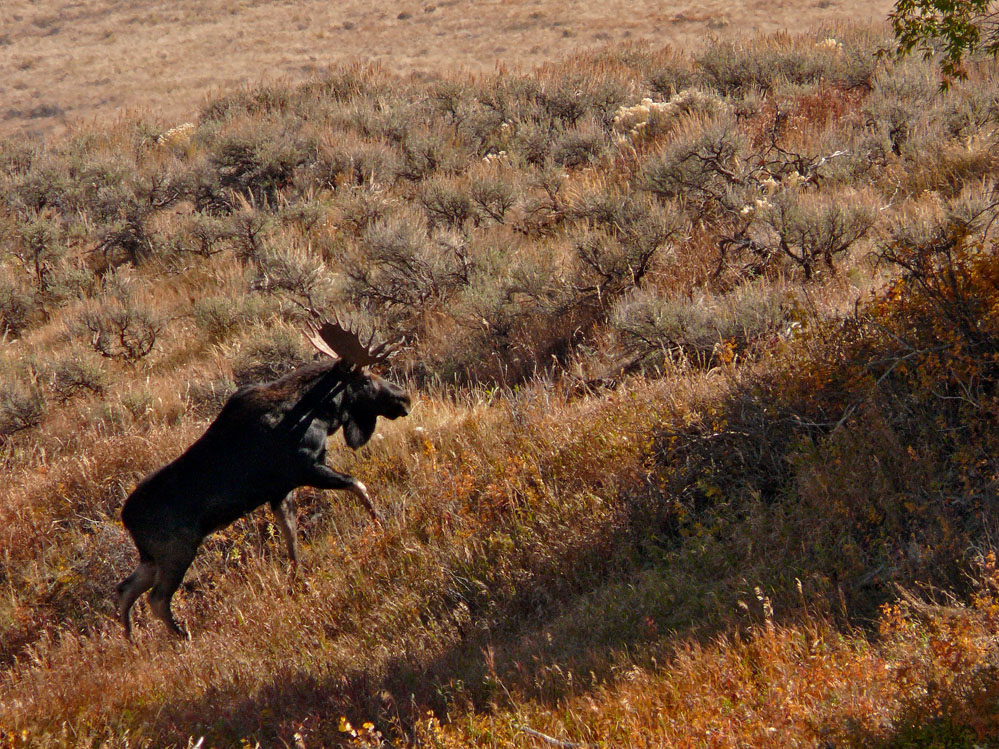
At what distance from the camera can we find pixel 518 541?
6.06m

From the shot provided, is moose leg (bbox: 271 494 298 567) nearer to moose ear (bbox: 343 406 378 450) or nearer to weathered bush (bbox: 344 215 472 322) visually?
moose ear (bbox: 343 406 378 450)

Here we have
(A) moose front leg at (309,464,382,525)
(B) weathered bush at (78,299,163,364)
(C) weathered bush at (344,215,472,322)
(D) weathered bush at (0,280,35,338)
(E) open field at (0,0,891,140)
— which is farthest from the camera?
(E) open field at (0,0,891,140)

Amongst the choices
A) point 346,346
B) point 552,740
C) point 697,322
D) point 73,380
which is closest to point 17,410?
point 73,380

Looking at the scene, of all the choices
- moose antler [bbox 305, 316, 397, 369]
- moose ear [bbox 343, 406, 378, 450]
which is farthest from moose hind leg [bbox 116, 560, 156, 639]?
moose antler [bbox 305, 316, 397, 369]

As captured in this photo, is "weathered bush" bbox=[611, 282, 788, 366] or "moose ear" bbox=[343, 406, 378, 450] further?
"weathered bush" bbox=[611, 282, 788, 366]

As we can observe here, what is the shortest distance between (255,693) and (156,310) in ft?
28.6

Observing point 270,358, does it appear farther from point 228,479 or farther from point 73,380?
point 228,479

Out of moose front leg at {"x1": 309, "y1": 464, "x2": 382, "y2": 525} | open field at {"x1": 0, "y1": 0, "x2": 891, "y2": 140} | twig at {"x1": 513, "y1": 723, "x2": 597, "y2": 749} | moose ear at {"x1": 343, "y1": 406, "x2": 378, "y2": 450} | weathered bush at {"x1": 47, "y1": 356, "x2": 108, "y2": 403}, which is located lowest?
weathered bush at {"x1": 47, "y1": 356, "x2": 108, "y2": 403}

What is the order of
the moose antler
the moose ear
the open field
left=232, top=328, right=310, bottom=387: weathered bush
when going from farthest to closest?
the open field
left=232, top=328, right=310, bottom=387: weathered bush
the moose ear
the moose antler

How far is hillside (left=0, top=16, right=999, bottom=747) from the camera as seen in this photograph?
4.26m

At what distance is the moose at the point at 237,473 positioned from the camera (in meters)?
6.30

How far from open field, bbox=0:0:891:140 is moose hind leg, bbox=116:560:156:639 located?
1058 inches

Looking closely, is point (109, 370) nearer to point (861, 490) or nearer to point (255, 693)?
point (255, 693)

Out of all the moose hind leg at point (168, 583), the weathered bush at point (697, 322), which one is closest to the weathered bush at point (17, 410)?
the moose hind leg at point (168, 583)
